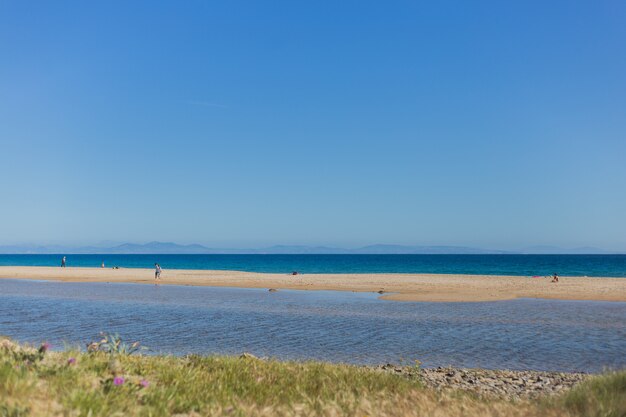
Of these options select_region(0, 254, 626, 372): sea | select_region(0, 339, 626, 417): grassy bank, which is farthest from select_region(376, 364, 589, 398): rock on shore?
select_region(0, 339, 626, 417): grassy bank

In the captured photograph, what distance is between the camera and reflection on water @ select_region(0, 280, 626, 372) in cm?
1909

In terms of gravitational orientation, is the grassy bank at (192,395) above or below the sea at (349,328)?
above

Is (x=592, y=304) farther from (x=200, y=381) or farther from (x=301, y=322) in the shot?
(x=200, y=381)

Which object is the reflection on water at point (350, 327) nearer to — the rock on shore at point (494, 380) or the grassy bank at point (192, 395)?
the rock on shore at point (494, 380)

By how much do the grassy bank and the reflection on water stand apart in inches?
345

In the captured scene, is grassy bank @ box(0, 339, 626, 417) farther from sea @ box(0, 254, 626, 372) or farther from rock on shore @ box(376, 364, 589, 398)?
sea @ box(0, 254, 626, 372)

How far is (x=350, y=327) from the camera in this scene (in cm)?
2558

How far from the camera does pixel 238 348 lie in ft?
65.4

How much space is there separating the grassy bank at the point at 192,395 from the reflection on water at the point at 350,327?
8.76m

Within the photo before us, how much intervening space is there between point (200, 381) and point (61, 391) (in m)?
2.55

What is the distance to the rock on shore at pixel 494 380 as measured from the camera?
12.9 m

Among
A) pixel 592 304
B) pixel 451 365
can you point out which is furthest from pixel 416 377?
pixel 592 304

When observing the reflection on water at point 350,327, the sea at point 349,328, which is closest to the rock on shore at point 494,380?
the sea at point 349,328

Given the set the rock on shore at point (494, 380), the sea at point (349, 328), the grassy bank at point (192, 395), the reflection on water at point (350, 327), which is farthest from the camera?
the reflection on water at point (350, 327)
